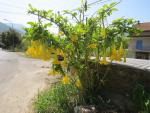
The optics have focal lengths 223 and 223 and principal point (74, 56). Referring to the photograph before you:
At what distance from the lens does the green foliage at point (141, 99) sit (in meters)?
4.90

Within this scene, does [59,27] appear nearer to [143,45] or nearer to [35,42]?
[35,42]

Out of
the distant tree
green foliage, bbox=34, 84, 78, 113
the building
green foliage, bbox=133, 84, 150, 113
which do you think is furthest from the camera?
the distant tree

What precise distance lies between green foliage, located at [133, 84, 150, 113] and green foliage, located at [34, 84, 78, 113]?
1716 mm

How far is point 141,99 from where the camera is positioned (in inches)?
206

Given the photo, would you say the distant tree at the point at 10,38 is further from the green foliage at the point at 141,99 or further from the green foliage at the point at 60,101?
the green foliage at the point at 141,99

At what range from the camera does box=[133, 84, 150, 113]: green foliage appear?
4.90m

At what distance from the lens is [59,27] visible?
5.82 meters

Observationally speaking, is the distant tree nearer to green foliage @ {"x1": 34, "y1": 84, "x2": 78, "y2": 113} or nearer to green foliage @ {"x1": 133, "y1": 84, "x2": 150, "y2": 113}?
green foliage @ {"x1": 34, "y1": 84, "x2": 78, "y2": 113}

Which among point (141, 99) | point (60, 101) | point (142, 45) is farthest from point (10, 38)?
point (141, 99)

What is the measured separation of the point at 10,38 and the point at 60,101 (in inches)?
1655

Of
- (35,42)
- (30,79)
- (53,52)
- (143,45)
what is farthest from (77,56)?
(143,45)

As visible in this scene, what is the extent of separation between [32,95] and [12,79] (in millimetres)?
3440

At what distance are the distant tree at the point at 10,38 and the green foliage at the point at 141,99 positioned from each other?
4205 cm

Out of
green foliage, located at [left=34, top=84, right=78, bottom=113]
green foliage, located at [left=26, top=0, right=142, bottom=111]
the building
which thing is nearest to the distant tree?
the building
